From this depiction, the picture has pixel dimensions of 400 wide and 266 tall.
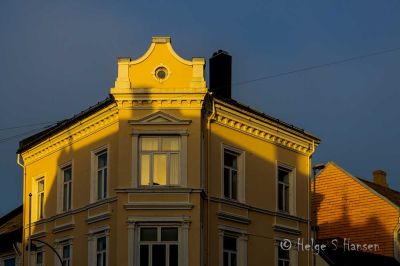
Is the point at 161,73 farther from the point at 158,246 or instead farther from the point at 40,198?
the point at 40,198

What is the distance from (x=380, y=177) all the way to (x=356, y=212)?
8.32 meters

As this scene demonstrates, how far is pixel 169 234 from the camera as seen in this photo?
33344mm

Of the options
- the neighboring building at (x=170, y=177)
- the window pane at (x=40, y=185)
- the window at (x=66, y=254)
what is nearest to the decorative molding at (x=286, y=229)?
the neighboring building at (x=170, y=177)

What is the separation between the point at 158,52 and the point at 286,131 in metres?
7.80

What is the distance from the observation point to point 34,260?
133ft

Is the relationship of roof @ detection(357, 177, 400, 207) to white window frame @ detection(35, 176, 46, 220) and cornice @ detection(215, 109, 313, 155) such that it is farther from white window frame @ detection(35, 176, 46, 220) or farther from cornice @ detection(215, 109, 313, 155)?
white window frame @ detection(35, 176, 46, 220)

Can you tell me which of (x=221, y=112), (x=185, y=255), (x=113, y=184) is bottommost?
(x=185, y=255)

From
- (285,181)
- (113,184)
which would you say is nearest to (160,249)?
(113,184)

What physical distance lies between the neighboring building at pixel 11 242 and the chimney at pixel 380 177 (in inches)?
948

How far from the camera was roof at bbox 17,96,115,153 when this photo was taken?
3547 centimetres

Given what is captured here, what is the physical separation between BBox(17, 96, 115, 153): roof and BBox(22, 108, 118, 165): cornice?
19 centimetres

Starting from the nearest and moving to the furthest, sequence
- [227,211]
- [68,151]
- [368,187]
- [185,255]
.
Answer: [185,255] < [227,211] < [68,151] < [368,187]

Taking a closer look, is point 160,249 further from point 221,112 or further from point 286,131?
point 286,131

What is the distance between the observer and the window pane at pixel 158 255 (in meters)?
33.1
